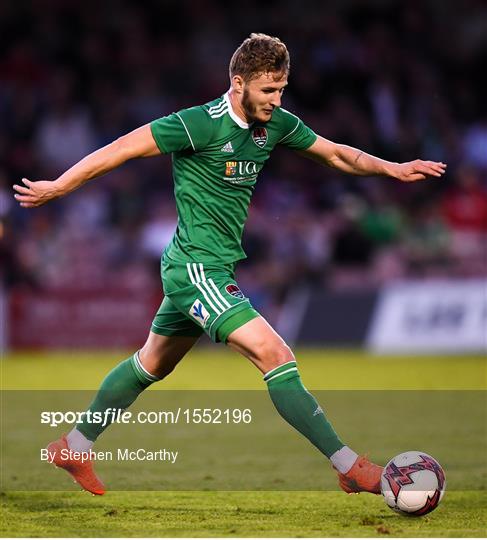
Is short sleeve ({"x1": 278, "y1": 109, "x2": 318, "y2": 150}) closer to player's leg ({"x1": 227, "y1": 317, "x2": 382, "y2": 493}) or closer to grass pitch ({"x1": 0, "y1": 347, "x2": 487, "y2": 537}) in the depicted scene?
player's leg ({"x1": 227, "y1": 317, "x2": 382, "y2": 493})

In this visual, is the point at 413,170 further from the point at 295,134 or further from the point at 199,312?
the point at 199,312

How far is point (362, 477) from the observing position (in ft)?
20.2

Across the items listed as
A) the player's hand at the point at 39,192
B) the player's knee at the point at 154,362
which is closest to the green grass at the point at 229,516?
the player's knee at the point at 154,362

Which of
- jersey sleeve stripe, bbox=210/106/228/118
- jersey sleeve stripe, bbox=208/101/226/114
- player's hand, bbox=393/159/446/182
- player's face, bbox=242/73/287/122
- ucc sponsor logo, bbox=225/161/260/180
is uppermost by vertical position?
player's face, bbox=242/73/287/122

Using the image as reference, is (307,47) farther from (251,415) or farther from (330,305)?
(251,415)

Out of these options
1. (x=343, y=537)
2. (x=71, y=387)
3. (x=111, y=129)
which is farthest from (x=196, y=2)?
(x=343, y=537)

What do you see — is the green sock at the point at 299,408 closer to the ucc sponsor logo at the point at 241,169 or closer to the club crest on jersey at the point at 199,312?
the club crest on jersey at the point at 199,312

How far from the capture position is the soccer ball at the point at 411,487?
6.15 m

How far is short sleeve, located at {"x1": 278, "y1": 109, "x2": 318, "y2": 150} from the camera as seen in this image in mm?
6824

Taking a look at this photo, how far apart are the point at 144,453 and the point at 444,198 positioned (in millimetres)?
10754

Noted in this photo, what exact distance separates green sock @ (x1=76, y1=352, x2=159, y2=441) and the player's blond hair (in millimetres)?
1733

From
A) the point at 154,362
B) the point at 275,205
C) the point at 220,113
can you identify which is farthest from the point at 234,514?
the point at 275,205

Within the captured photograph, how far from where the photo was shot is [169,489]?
7223 millimetres

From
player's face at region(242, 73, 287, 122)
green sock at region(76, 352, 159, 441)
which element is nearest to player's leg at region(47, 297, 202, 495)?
green sock at region(76, 352, 159, 441)
